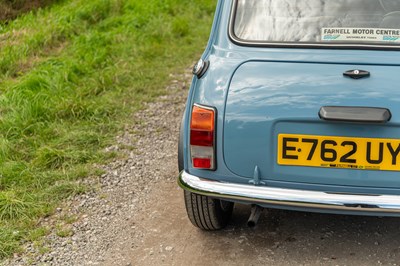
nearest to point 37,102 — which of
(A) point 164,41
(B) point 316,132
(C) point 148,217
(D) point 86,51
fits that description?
(D) point 86,51

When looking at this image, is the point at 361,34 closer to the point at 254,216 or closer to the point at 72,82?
the point at 254,216

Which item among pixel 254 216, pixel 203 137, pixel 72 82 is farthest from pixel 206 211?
pixel 72 82

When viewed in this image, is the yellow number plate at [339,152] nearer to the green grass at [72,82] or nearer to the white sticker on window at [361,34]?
the white sticker on window at [361,34]

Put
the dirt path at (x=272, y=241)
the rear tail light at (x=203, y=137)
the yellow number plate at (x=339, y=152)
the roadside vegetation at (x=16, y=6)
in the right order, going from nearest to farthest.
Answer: the yellow number plate at (x=339, y=152)
the rear tail light at (x=203, y=137)
the dirt path at (x=272, y=241)
the roadside vegetation at (x=16, y=6)

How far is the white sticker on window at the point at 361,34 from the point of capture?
3756mm

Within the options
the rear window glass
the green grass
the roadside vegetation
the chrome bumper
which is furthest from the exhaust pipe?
the roadside vegetation

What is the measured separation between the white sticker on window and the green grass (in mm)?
2117

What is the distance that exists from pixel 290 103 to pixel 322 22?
62 centimetres

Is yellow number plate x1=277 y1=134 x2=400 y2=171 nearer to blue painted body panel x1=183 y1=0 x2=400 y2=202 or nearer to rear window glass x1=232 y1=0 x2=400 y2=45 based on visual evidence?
blue painted body panel x1=183 y1=0 x2=400 y2=202

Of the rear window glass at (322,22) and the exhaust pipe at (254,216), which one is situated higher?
the rear window glass at (322,22)

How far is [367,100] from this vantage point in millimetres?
3461

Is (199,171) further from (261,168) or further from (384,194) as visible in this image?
(384,194)

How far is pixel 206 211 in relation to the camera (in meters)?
4.04

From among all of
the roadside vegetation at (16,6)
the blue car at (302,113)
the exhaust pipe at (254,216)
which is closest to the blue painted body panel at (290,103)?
the blue car at (302,113)
